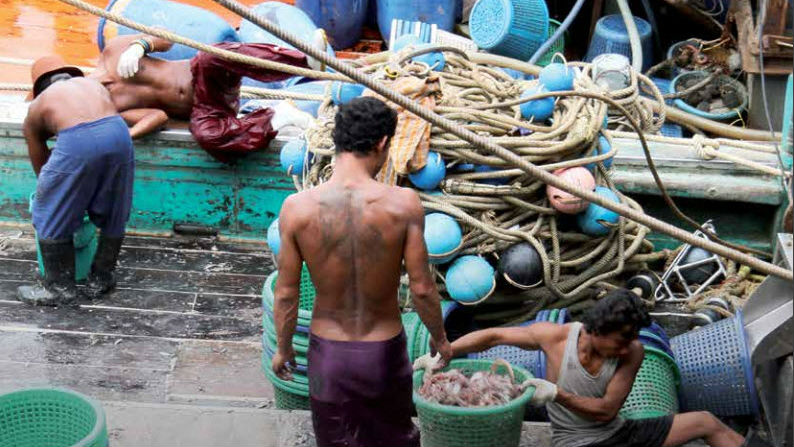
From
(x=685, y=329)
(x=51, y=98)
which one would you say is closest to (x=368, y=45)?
(x=51, y=98)

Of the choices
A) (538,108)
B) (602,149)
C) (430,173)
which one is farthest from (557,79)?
(430,173)

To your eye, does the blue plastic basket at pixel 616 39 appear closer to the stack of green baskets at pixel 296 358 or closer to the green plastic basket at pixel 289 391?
the stack of green baskets at pixel 296 358

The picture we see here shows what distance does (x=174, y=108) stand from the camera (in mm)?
7730

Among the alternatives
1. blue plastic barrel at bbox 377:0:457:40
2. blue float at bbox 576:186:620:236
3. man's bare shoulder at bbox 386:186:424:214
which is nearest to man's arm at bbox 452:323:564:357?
man's bare shoulder at bbox 386:186:424:214

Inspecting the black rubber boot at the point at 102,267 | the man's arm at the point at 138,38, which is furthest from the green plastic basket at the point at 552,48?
the black rubber boot at the point at 102,267

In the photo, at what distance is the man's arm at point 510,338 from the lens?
16.2 feet

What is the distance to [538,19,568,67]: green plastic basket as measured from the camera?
30.1 ft

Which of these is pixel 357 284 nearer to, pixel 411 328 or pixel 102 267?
pixel 411 328

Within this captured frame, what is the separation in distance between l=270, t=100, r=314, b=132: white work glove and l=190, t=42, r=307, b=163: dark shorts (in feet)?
0.25

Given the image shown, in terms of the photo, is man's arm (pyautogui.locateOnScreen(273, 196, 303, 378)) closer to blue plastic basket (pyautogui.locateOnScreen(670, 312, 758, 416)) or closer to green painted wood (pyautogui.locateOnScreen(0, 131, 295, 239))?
blue plastic basket (pyautogui.locateOnScreen(670, 312, 758, 416))

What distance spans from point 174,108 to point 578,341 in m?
3.92

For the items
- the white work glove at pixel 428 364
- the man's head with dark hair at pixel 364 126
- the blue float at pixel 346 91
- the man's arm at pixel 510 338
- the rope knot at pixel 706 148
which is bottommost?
the white work glove at pixel 428 364

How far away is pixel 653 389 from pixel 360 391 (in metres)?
1.76

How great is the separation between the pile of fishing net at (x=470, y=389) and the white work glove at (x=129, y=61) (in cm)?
356
